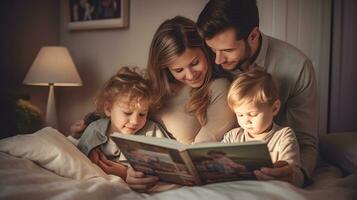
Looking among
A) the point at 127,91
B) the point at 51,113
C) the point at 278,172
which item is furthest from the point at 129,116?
the point at 278,172

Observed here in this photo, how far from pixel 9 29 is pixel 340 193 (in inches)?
33.6

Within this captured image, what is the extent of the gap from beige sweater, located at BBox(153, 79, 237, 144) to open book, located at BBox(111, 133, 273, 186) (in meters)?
0.20

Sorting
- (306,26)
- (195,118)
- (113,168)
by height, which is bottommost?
(113,168)

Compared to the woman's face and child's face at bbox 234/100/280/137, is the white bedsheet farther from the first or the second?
the woman's face

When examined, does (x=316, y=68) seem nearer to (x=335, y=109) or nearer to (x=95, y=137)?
(x=335, y=109)

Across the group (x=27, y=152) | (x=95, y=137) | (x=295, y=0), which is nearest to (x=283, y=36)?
(x=295, y=0)

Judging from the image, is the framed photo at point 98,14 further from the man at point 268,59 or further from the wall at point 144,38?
the man at point 268,59

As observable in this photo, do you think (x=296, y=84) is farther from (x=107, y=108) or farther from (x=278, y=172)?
(x=107, y=108)

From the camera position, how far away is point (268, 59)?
0.91 metres

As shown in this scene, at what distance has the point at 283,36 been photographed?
0.95 m

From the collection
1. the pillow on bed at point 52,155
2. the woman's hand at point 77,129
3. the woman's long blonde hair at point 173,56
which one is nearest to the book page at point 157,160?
the pillow on bed at point 52,155

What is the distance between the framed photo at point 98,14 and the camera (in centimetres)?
102

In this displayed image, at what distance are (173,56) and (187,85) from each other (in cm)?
Result: 9

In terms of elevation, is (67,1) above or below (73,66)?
above
